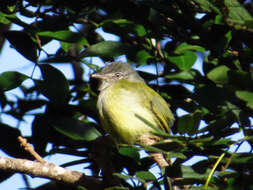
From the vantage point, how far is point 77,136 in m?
3.10

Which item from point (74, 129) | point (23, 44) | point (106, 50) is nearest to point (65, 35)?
point (106, 50)

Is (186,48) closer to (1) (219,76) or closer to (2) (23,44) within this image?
(2) (23,44)

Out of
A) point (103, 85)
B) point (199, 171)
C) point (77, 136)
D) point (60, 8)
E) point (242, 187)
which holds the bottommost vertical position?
point (103, 85)

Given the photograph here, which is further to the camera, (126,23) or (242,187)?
(126,23)

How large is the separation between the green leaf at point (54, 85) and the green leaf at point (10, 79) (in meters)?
0.13

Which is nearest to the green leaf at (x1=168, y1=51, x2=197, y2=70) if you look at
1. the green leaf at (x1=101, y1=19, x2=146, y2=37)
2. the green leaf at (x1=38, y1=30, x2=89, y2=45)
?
the green leaf at (x1=101, y1=19, x2=146, y2=37)

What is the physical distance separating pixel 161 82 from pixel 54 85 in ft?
4.14

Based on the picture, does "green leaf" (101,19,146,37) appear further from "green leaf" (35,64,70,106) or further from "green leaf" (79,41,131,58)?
"green leaf" (35,64,70,106)

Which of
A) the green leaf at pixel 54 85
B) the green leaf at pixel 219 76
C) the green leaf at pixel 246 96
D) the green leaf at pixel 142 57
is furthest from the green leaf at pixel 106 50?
the green leaf at pixel 246 96

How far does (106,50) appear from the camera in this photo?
309cm

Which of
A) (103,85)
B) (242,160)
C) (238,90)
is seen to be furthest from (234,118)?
(103,85)

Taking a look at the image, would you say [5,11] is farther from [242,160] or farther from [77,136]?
[242,160]

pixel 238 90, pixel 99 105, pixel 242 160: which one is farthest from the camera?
pixel 99 105

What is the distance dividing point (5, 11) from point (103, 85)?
6.36ft
